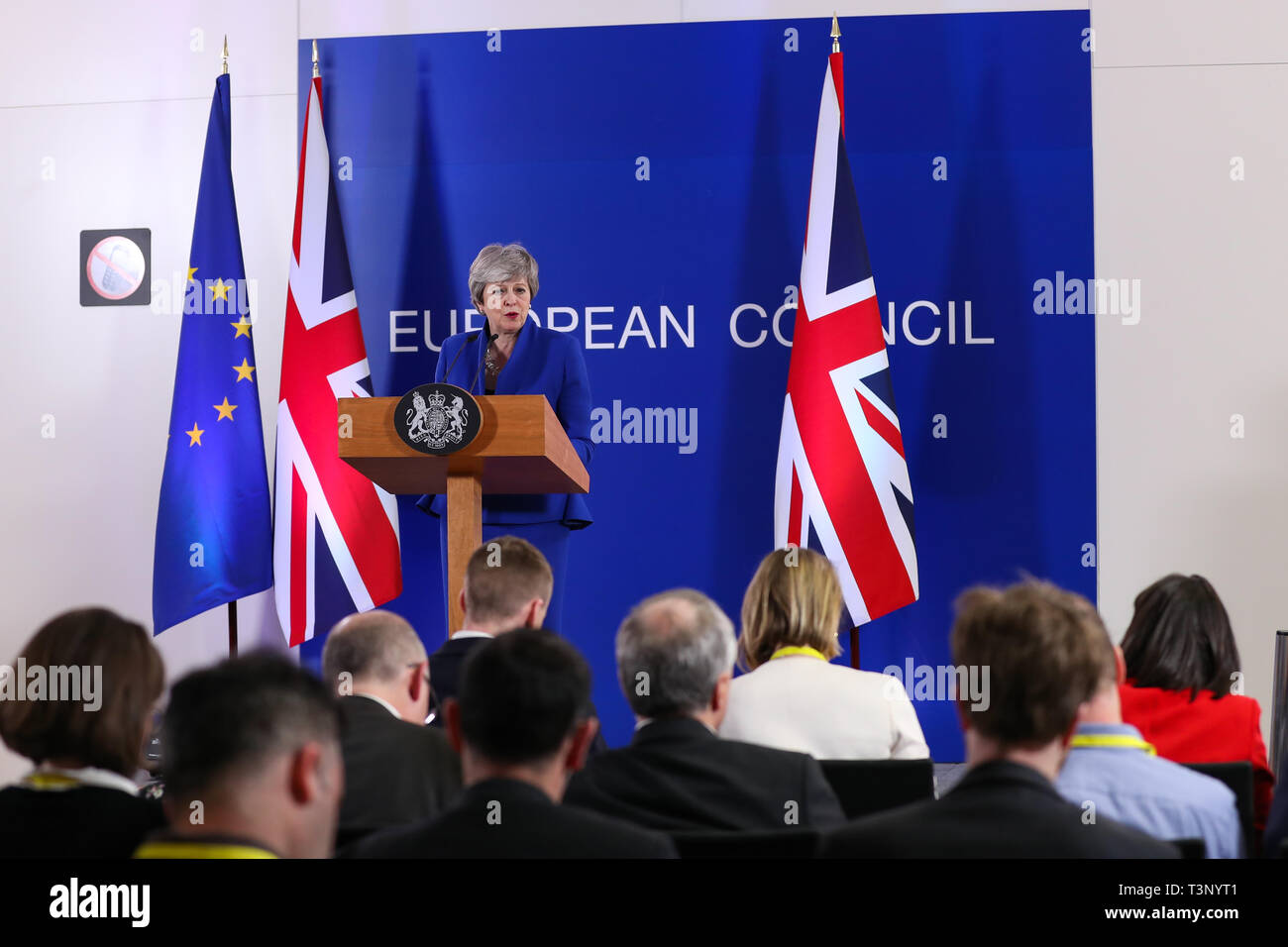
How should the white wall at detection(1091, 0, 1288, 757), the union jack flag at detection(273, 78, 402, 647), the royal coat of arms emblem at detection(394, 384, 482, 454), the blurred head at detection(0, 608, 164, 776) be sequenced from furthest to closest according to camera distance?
the white wall at detection(1091, 0, 1288, 757) < the union jack flag at detection(273, 78, 402, 647) < the royal coat of arms emblem at detection(394, 384, 482, 454) < the blurred head at detection(0, 608, 164, 776)

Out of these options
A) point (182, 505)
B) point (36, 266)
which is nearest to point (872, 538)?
point (182, 505)

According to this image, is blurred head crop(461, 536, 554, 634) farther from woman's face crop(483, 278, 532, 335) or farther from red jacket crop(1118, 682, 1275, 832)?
woman's face crop(483, 278, 532, 335)

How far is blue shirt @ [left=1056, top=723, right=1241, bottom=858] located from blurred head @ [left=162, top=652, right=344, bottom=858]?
1.17 meters

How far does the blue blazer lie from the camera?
445cm

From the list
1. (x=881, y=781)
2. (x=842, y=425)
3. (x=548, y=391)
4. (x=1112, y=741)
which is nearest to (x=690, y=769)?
(x=881, y=781)

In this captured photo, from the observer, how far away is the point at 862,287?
4941 millimetres

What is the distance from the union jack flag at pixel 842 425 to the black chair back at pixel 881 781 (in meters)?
2.58

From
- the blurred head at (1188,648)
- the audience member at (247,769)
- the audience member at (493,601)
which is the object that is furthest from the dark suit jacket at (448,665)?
the audience member at (247,769)

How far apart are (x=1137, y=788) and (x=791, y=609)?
954 mm

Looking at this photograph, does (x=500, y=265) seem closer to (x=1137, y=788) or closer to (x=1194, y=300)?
(x=1137, y=788)

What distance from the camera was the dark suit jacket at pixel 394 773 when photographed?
6.66ft

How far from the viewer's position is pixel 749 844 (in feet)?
5.41

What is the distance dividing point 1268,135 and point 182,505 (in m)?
5.15

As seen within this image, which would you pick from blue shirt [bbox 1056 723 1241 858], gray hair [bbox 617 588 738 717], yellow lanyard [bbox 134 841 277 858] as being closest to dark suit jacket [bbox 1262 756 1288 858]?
blue shirt [bbox 1056 723 1241 858]
